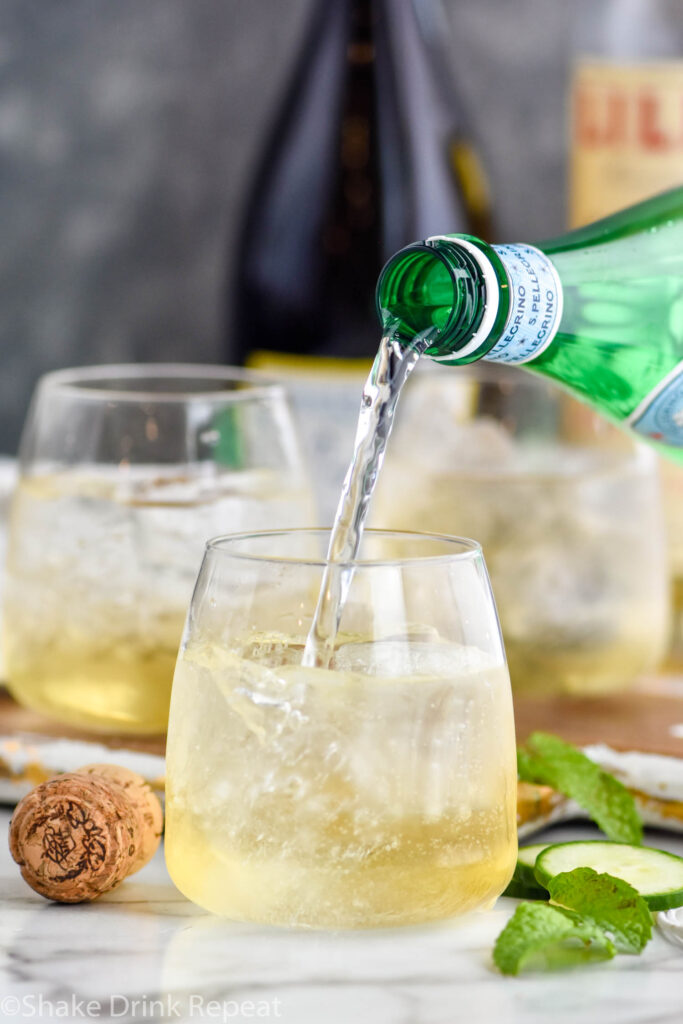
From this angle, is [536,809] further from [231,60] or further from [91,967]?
[231,60]

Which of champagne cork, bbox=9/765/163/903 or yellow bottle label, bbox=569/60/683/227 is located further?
yellow bottle label, bbox=569/60/683/227

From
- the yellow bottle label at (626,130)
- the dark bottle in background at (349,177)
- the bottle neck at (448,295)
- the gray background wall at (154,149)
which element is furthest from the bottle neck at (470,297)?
the gray background wall at (154,149)

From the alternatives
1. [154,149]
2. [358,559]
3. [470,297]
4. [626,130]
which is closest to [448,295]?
[470,297]

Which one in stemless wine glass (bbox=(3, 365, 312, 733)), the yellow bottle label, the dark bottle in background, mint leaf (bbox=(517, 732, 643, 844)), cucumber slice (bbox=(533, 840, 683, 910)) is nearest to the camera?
cucumber slice (bbox=(533, 840, 683, 910))

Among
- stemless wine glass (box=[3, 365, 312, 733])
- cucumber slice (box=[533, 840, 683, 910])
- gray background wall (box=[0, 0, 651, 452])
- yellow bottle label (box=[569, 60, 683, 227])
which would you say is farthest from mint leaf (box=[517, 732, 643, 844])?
gray background wall (box=[0, 0, 651, 452])

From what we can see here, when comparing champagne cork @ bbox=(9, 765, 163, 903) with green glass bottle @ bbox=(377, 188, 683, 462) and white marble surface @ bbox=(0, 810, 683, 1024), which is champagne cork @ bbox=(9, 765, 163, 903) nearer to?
white marble surface @ bbox=(0, 810, 683, 1024)

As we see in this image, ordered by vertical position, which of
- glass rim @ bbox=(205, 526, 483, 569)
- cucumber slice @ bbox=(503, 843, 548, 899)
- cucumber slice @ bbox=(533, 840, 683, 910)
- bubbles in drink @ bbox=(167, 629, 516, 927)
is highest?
glass rim @ bbox=(205, 526, 483, 569)

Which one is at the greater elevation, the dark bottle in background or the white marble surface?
the dark bottle in background

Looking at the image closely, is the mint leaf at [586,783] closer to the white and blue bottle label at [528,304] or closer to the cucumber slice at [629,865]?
the cucumber slice at [629,865]
